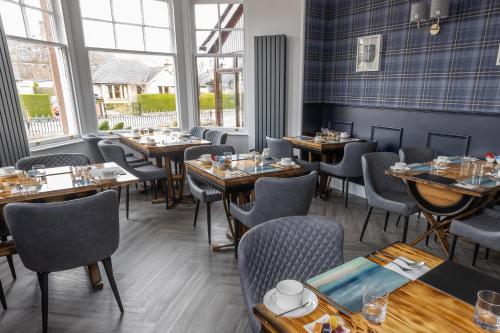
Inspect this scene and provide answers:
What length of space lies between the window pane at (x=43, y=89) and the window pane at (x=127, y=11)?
1.19 metres

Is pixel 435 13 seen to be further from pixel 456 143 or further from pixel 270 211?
pixel 270 211

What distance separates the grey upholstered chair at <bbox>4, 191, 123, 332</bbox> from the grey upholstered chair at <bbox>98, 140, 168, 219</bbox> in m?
1.42

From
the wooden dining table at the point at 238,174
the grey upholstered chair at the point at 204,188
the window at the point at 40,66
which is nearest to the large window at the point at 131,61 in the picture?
the window at the point at 40,66

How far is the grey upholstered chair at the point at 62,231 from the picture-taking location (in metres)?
1.73

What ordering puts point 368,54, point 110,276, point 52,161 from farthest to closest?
point 368,54 < point 52,161 < point 110,276

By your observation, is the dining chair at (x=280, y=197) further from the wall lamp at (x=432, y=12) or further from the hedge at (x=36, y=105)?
the hedge at (x=36, y=105)

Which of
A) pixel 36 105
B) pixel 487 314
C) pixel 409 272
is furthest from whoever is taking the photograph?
pixel 36 105

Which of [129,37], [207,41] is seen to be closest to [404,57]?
[207,41]

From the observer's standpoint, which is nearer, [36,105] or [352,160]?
[352,160]

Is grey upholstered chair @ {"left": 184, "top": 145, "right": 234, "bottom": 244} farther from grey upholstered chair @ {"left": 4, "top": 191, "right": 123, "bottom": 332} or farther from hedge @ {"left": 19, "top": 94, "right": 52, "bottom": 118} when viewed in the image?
hedge @ {"left": 19, "top": 94, "right": 52, "bottom": 118}

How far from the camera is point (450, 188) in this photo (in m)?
2.38

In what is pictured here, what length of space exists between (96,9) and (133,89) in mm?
1388

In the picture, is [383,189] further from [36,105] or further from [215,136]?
[36,105]

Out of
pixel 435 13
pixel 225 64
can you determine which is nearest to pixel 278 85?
pixel 225 64
